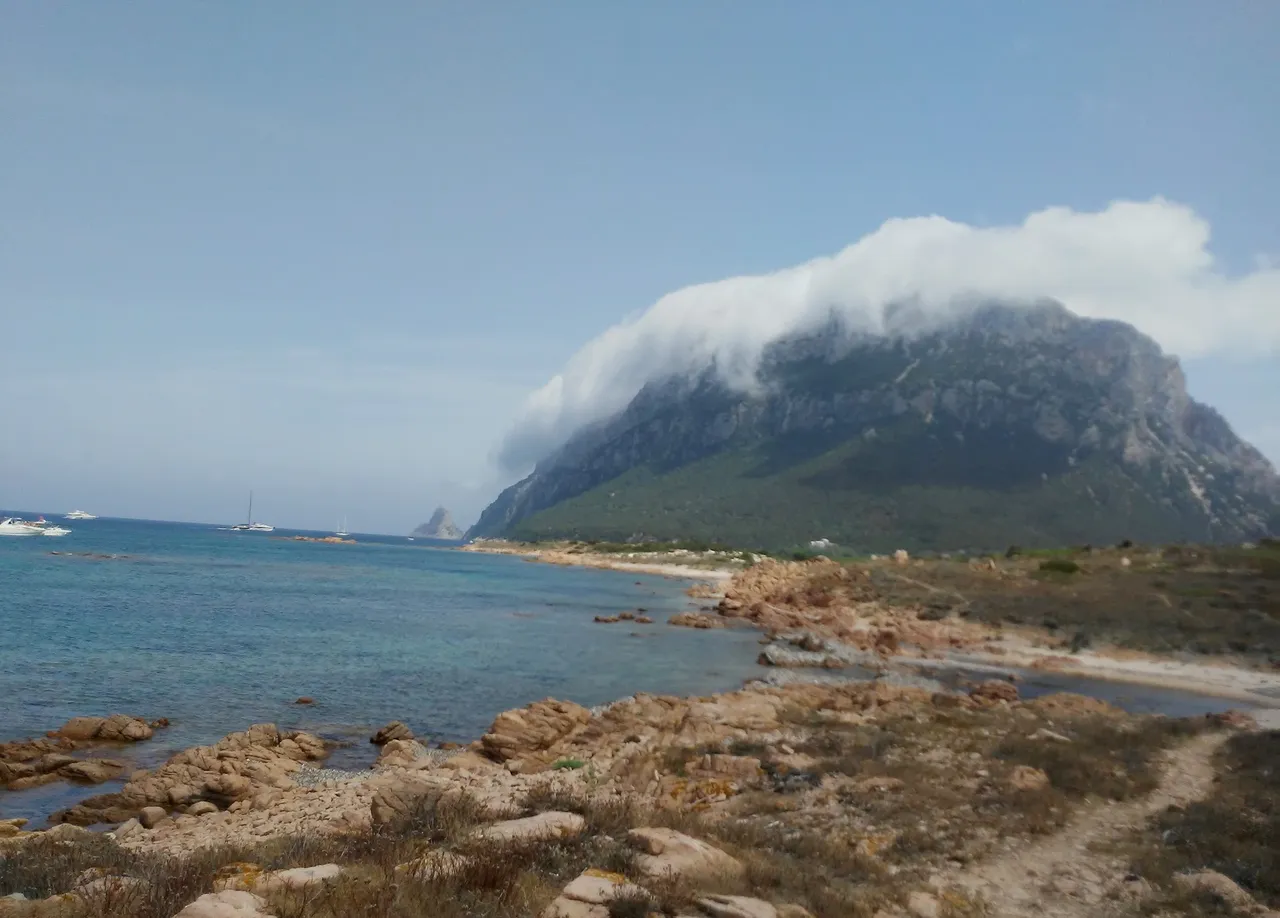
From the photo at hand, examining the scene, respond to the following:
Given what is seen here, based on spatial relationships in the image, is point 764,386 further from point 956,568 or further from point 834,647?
point 834,647

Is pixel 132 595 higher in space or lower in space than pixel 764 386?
lower

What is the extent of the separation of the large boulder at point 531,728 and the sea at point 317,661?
6.18 feet

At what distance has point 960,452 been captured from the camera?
125000 mm

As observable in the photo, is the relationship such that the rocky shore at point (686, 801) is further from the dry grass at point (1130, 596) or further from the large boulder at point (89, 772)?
the dry grass at point (1130, 596)

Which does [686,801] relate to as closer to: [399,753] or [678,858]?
[678,858]

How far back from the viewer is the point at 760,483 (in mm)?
145000

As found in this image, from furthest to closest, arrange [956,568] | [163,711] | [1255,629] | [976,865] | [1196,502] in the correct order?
[1196,502] → [956,568] → [1255,629] → [163,711] → [976,865]

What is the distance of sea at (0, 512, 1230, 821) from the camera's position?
22.3 meters

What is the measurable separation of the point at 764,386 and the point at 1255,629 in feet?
427

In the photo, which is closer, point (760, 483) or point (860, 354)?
point (760, 483)

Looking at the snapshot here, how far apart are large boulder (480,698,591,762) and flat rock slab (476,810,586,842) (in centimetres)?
950

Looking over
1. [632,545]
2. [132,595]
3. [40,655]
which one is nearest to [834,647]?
[40,655]

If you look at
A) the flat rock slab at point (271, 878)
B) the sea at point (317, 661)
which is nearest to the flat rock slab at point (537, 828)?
the flat rock slab at point (271, 878)

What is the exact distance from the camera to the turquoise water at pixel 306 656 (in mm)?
22672
